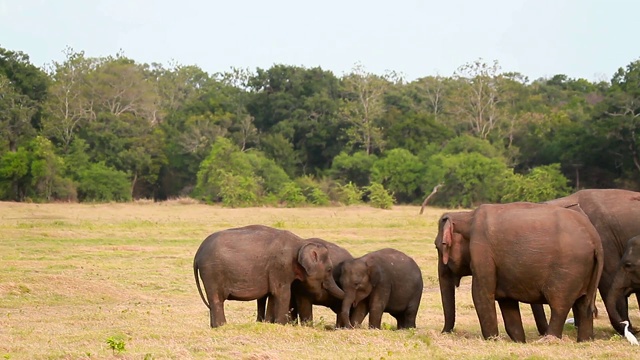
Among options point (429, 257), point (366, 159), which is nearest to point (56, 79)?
point (366, 159)

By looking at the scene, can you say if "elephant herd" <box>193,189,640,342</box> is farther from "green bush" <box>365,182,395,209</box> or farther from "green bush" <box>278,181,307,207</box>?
"green bush" <box>278,181,307,207</box>

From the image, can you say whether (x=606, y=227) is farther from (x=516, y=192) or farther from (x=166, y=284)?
(x=516, y=192)

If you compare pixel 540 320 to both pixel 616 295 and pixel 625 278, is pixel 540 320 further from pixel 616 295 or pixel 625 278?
pixel 625 278

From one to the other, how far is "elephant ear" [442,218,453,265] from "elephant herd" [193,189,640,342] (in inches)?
0.5

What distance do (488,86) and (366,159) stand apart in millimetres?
13236

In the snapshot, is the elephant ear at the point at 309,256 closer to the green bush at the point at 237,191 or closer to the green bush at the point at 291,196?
the green bush at the point at 237,191

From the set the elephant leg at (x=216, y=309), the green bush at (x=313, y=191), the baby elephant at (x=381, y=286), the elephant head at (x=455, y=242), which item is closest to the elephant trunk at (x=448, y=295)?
the elephant head at (x=455, y=242)

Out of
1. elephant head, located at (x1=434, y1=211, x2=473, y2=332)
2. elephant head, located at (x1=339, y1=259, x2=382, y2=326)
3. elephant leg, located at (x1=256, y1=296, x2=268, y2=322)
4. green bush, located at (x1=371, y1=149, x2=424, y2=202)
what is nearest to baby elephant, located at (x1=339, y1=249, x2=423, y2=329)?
elephant head, located at (x1=339, y1=259, x2=382, y2=326)

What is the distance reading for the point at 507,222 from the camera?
11.8 meters

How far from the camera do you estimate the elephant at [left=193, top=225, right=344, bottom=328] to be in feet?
42.9

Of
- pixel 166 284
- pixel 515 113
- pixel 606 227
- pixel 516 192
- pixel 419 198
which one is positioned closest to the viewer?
pixel 606 227

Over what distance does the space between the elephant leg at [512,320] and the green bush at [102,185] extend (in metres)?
44.3

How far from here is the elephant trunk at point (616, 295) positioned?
12.1 meters

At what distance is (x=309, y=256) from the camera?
13.3 meters
